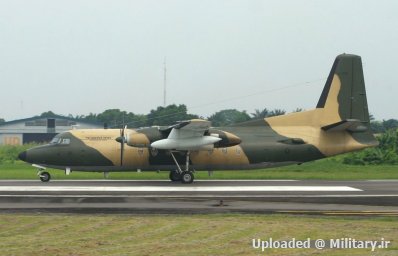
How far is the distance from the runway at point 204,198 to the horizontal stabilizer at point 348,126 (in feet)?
10.7

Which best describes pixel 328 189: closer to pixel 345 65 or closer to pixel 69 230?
pixel 345 65

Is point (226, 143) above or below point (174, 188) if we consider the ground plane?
above

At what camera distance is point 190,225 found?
14.1m

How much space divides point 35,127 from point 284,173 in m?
69.9

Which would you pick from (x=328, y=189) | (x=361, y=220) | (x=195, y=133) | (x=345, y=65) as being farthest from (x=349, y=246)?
(x=345, y=65)

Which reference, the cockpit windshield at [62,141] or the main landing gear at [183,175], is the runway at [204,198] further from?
the cockpit windshield at [62,141]

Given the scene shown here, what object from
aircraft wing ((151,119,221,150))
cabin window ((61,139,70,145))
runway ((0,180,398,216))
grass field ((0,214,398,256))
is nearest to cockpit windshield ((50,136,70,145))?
cabin window ((61,139,70,145))

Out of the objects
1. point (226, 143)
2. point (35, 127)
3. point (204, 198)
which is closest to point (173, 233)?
point (204, 198)

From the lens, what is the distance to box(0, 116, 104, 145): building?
94188 millimetres

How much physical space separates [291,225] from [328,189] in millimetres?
9901

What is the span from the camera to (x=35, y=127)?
96.4m

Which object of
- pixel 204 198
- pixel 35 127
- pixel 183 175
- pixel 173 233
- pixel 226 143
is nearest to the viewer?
pixel 173 233

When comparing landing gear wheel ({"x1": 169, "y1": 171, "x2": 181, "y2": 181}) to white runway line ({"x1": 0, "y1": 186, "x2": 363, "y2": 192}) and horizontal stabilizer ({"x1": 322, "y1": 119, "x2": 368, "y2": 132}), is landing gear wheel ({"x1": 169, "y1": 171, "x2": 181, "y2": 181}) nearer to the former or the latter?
white runway line ({"x1": 0, "y1": 186, "x2": 363, "y2": 192})

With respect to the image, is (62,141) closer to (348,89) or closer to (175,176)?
(175,176)
